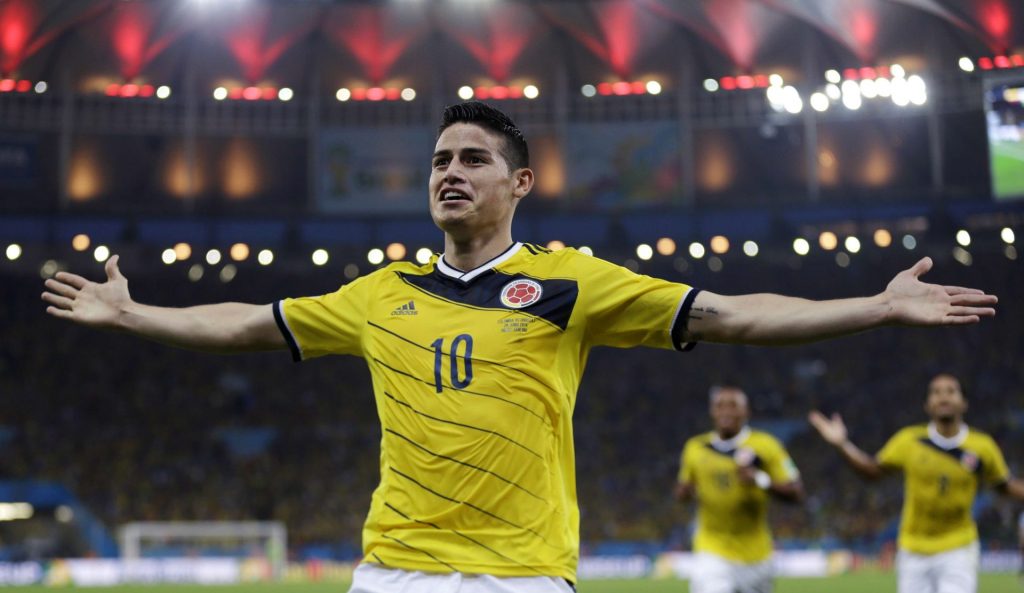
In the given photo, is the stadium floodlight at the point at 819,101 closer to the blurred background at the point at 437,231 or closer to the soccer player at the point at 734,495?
the blurred background at the point at 437,231

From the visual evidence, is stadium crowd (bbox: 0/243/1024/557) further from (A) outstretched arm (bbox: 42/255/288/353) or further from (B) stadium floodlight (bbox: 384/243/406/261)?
(A) outstretched arm (bbox: 42/255/288/353)

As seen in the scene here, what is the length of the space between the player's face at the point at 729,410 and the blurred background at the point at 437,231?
74.0 ft

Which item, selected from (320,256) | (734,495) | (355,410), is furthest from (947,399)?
(355,410)

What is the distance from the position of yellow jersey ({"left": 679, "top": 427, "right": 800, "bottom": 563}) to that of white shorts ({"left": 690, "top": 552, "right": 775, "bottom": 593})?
59 mm

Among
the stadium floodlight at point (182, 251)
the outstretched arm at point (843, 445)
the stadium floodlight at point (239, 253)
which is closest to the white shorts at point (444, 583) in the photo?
the outstretched arm at point (843, 445)

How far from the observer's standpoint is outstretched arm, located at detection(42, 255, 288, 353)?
4.54m

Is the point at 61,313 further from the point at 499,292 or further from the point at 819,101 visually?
the point at 819,101

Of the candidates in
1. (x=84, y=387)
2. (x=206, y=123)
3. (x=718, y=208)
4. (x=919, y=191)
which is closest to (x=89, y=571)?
(x=84, y=387)

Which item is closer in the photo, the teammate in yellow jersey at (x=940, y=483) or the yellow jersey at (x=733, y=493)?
the teammate in yellow jersey at (x=940, y=483)

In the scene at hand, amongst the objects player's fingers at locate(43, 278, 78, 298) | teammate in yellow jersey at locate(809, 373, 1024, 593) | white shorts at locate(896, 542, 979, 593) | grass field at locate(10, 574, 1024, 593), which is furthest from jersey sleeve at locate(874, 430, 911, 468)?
grass field at locate(10, 574, 1024, 593)

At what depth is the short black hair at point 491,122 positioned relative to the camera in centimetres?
452

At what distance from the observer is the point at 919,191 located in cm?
3744

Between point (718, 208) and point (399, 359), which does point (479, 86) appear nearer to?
point (718, 208)

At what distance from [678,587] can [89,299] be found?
21.1 metres
